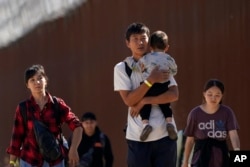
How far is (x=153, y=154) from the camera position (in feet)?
19.1

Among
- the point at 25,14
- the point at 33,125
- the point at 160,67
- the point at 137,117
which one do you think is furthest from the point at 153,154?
the point at 25,14

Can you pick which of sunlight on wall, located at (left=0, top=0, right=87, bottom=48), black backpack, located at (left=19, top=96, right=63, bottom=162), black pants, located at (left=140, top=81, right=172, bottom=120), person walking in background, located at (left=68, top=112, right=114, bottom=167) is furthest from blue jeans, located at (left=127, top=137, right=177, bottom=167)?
sunlight on wall, located at (left=0, top=0, right=87, bottom=48)

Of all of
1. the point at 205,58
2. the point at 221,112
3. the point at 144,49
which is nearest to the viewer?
the point at 144,49

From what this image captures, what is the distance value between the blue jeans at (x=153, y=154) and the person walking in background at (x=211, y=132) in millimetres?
712

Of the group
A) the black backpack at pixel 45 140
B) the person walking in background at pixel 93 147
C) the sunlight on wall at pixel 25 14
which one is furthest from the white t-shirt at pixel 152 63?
the sunlight on wall at pixel 25 14

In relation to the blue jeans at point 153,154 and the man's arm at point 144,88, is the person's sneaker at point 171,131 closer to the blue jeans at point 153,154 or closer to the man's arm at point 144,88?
the blue jeans at point 153,154

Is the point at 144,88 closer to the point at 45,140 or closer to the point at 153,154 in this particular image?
the point at 153,154

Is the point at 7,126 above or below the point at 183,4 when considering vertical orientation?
below

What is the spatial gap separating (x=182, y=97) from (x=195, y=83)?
246mm

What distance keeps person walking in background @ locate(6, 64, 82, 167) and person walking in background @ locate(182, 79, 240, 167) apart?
1.17 m

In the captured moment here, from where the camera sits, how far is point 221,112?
6543mm

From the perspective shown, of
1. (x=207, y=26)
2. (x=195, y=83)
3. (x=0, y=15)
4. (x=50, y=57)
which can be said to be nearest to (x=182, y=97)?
(x=195, y=83)

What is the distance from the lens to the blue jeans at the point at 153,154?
18.9 ft

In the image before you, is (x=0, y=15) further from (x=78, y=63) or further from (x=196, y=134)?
(x=196, y=134)
